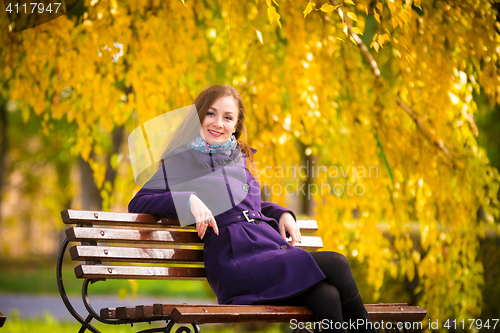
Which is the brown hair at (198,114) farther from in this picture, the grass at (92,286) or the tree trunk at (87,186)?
the tree trunk at (87,186)

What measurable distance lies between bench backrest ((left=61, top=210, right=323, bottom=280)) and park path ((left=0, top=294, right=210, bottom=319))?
20.2 feet

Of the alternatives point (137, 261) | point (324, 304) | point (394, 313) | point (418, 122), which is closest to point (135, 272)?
point (137, 261)

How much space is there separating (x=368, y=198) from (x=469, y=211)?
0.77 m

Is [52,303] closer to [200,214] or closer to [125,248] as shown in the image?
[125,248]

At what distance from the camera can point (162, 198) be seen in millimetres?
2576

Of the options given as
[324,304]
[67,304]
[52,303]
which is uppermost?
[67,304]

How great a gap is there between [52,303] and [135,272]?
8350 millimetres

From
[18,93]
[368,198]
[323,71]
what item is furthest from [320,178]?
[18,93]

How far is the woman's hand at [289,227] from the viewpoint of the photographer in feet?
9.36

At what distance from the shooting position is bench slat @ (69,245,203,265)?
251cm

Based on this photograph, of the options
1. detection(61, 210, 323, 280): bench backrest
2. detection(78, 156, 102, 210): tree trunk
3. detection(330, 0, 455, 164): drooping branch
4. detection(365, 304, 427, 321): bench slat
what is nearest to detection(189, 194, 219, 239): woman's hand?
detection(61, 210, 323, 280): bench backrest

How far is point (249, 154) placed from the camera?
3084 mm

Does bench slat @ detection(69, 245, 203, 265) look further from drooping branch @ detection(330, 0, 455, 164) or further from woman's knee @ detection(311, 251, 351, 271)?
drooping branch @ detection(330, 0, 455, 164)

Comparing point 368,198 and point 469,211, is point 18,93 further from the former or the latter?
point 469,211
